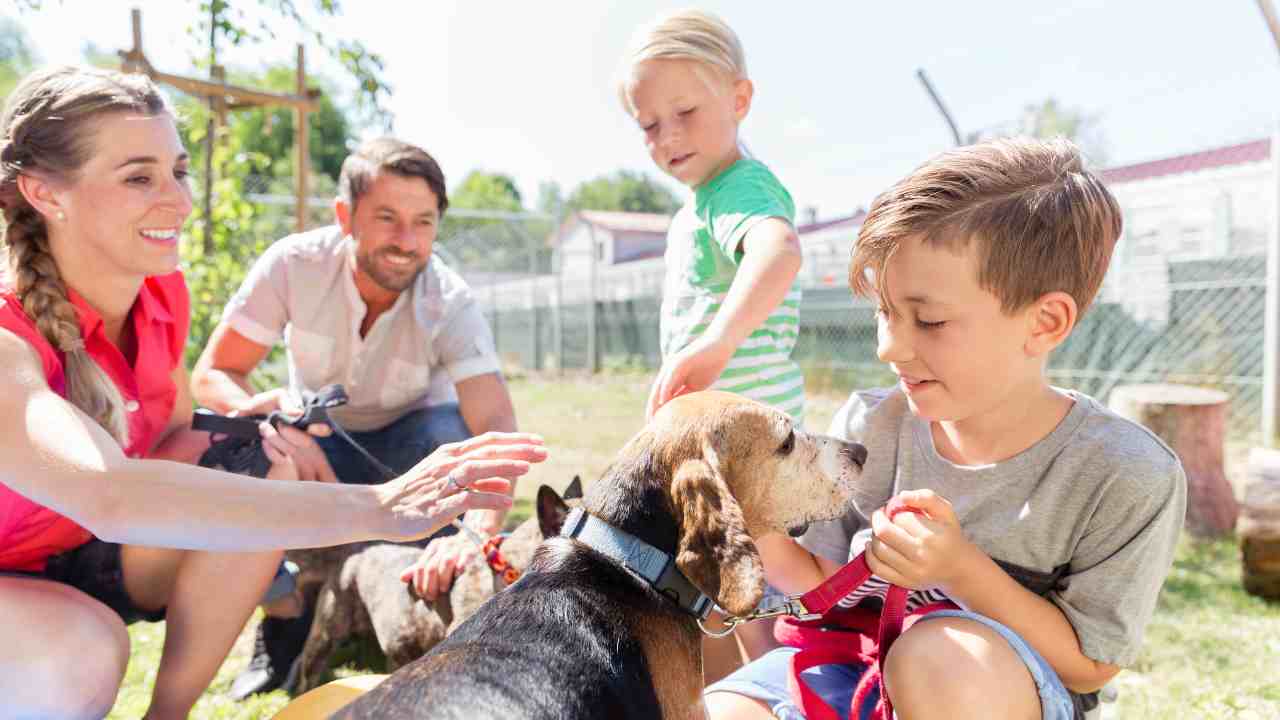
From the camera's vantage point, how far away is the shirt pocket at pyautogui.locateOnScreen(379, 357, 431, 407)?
4586 millimetres

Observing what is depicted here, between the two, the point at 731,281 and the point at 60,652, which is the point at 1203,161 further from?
the point at 60,652

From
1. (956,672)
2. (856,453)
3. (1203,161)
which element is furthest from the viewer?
(1203,161)

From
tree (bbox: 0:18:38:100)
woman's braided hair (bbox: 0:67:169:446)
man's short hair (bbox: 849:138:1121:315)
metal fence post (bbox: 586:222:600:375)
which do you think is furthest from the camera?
tree (bbox: 0:18:38:100)

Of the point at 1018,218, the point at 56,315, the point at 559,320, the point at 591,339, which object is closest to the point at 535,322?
the point at 559,320

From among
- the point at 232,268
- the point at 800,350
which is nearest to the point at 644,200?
the point at 800,350

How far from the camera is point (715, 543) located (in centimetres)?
213

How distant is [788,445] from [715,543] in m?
0.61

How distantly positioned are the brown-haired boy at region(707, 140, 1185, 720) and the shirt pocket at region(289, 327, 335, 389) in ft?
9.82

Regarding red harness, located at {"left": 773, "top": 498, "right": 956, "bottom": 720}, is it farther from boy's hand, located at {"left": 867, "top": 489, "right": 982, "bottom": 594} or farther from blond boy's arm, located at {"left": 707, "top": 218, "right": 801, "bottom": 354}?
blond boy's arm, located at {"left": 707, "top": 218, "right": 801, "bottom": 354}

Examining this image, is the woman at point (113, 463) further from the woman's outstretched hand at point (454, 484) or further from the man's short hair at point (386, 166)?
the man's short hair at point (386, 166)

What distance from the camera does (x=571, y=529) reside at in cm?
236

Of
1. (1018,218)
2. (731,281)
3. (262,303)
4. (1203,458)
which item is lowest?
(1203,458)

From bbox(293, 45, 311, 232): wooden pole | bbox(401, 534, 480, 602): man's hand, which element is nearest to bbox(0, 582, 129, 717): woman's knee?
bbox(401, 534, 480, 602): man's hand

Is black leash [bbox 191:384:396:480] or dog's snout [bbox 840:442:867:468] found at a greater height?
dog's snout [bbox 840:442:867:468]
